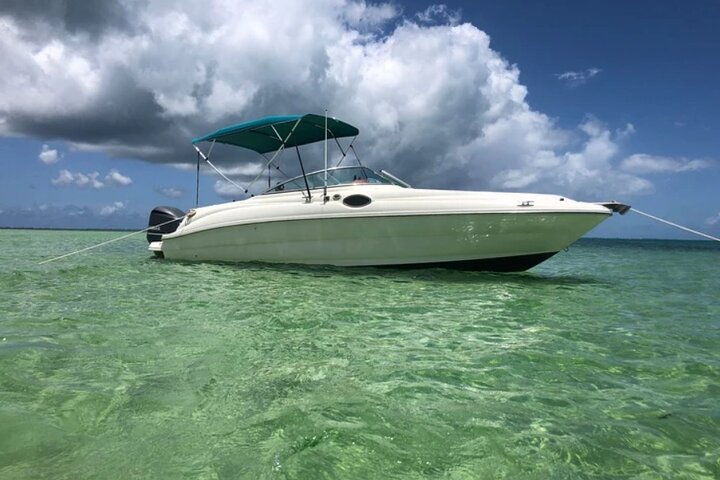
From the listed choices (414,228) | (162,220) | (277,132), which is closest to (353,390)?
(414,228)

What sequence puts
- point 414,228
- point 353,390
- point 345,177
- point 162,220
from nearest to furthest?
point 353,390
point 414,228
point 345,177
point 162,220

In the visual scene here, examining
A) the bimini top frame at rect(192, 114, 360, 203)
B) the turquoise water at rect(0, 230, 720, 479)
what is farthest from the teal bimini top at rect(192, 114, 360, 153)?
the turquoise water at rect(0, 230, 720, 479)

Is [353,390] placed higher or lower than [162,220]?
lower

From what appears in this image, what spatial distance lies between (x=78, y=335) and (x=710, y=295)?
8.97 metres

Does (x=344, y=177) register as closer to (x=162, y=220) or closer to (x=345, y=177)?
(x=345, y=177)

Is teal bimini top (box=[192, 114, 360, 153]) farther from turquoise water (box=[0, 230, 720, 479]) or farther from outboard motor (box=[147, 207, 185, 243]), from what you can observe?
turquoise water (box=[0, 230, 720, 479])

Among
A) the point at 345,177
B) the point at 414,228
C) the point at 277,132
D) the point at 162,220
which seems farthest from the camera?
the point at 162,220

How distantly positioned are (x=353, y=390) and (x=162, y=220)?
38.5ft

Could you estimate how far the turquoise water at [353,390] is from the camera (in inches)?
76.5

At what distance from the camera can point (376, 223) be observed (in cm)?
880

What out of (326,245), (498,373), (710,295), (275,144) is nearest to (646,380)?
(498,373)

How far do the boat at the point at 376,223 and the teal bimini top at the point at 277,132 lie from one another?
0.04 meters

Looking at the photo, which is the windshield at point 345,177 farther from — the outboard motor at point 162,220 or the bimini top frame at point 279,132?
the outboard motor at point 162,220

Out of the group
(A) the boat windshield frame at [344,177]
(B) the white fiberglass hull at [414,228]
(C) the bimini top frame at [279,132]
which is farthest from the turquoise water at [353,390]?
(C) the bimini top frame at [279,132]
